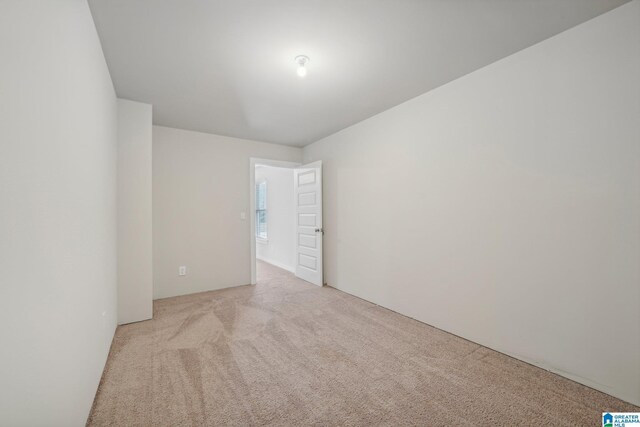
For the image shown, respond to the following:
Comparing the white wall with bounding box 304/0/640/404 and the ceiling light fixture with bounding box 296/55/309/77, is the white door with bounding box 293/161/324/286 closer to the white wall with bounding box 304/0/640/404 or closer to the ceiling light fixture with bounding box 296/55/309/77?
the white wall with bounding box 304/0/640/404

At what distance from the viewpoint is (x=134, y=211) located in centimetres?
290

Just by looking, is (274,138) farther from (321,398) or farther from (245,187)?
(321,398)

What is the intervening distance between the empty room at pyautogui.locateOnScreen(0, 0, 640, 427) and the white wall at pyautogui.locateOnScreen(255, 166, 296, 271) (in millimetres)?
2245

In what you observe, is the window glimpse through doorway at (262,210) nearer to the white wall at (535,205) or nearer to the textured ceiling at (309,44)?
the textured ceiling at (309,44)

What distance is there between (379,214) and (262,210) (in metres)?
4.17

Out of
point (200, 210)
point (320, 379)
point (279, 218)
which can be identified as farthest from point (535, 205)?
point (279, 218)

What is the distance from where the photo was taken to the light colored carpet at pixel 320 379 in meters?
1.60

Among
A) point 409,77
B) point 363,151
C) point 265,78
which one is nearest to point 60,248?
point 265,78

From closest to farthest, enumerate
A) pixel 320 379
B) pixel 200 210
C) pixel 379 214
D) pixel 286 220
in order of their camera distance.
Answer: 1. pixel 320 379
2. pixel 379 214
3. pixel 200 210
4. pixel 286 220

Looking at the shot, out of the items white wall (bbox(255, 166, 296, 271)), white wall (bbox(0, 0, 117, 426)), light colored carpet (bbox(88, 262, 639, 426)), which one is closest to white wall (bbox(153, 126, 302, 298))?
light colored carpet (bbox(88, 262, 639, 426))

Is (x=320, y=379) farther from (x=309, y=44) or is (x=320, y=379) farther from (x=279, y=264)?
(x=279, y=264)

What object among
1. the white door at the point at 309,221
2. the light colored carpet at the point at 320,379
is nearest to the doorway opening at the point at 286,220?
the white door at the point at 309,221

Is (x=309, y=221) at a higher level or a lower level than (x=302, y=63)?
lower

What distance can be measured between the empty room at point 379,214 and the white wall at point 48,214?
0.01 m
